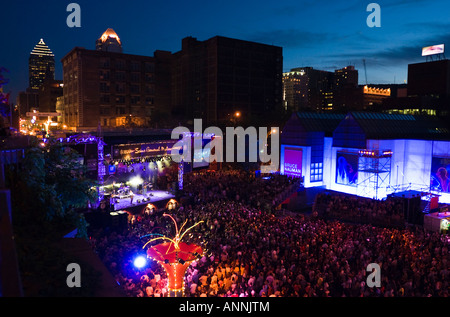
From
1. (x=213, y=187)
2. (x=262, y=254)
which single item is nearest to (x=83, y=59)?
(x=213, y=187)

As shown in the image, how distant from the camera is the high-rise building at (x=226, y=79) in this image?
72312 millimetres

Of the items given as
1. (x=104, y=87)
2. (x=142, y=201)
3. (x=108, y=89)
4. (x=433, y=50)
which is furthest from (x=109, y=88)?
(x=433, y=50)

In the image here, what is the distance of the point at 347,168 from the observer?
1334 inches

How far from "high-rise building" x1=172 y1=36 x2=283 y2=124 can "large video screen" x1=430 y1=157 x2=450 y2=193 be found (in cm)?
4144

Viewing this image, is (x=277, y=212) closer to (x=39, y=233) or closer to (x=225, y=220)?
(x=225, y=220)

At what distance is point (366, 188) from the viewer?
105ft

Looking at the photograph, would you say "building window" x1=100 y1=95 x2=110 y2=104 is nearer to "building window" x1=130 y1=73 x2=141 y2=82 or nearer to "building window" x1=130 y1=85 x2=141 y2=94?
"building window" x1=130 y1=85 x2=141 y2=94

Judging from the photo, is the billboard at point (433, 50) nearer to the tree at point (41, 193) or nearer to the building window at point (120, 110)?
the building window at point (120, 110)

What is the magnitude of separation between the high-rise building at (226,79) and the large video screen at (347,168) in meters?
36.2

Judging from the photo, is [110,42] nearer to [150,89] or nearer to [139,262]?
[150,89]

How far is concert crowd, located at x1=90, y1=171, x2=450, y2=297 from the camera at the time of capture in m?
12.0

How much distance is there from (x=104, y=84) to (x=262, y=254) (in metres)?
59.3

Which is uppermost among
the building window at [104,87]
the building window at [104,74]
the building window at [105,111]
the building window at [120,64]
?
the building window at [120,64]

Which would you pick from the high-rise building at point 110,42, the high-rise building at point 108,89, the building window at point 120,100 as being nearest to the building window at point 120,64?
the high-rise building at point 108,89
